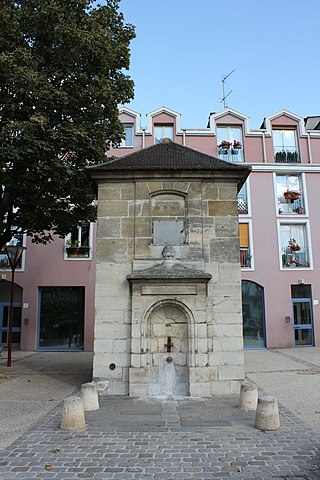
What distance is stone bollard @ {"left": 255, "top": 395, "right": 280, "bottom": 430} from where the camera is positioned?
693cm

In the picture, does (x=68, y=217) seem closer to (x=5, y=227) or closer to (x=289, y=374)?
(x=5, y=227)

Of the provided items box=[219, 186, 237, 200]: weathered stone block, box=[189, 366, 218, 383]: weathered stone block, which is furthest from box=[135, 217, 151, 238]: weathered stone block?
box=[189, 366, 218, 383]: weathered stone block

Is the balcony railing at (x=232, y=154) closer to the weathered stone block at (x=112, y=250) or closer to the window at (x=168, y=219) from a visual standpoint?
the window at (x=168, y=219)

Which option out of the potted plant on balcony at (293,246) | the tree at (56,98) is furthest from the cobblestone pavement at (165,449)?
the potted plant on balcony at (293,246)

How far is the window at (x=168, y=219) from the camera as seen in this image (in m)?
10.4

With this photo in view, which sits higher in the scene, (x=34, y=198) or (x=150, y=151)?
(x=150, y=151)

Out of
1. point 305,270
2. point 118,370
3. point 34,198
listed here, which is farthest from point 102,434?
point 305,270

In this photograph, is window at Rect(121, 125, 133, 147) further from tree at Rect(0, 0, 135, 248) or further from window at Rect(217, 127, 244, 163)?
tree at Rect(0, 0, 135, 248)

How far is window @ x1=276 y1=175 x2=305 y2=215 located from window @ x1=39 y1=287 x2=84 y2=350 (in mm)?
11972

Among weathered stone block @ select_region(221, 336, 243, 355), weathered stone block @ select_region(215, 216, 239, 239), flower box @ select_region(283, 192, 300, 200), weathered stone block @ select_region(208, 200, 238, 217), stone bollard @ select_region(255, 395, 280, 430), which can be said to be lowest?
stone bollard @ select_region(255, 395, 280, 430)

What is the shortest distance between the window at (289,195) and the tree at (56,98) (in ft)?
40.4

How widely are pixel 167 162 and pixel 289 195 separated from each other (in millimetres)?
13345

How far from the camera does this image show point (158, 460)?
555 cm

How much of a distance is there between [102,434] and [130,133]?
18.4 meters
